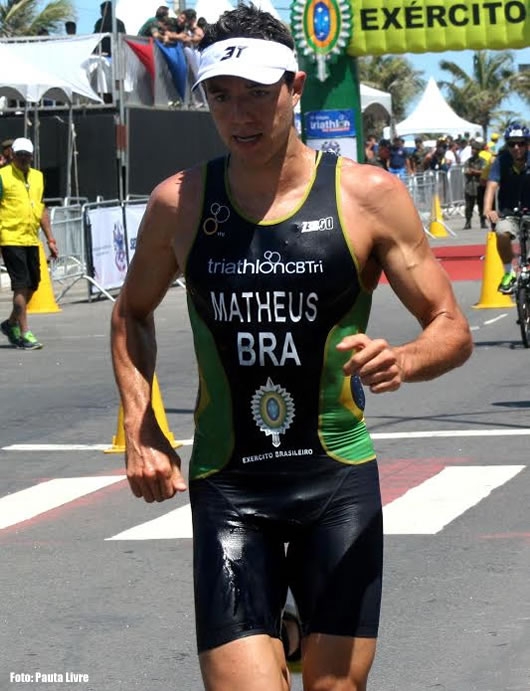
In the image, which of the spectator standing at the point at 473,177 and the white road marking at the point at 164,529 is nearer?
the white road marking at the point at 164,529

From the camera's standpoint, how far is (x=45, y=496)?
9531mm

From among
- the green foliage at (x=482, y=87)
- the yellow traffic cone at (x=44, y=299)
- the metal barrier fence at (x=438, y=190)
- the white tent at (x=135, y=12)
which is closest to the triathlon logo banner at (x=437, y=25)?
the yellow traffic cone at (x=44, y=299)

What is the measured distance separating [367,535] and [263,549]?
270 millimetres

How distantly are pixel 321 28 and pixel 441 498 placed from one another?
56.2ft

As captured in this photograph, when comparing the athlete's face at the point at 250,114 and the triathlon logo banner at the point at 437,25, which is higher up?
the triathlon logo banner at the point at 437,25

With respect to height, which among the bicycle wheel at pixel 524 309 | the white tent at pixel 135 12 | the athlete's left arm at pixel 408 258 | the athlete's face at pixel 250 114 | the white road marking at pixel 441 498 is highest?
the white tent at pixel 135 12

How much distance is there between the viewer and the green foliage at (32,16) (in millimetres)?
56625

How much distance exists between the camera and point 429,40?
25.2 metres

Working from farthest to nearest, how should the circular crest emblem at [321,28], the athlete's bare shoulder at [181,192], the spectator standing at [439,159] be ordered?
1. the spectator standing at [439,159]
2. the circular crest emblem at [321,28]
3. the athlete's bare shoulder at [181,192]

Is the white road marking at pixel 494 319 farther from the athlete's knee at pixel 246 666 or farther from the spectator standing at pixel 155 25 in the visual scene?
the athlete's knee at pixel 246 666

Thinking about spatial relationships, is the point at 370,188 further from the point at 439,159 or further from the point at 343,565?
the point at 439,159

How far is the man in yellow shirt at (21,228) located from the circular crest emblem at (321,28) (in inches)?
318

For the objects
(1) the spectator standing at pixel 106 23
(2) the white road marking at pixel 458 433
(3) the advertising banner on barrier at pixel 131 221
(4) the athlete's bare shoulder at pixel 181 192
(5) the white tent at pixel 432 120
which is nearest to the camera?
(4) the athlete's bare shoulder at pixel 181 192

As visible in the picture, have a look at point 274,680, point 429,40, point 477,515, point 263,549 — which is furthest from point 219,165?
point 429,40
